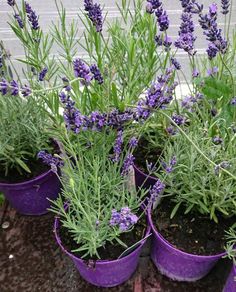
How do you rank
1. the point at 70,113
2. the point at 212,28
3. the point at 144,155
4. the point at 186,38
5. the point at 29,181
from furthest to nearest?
the point at 144,155 → the point at 29,181 → the point at 186,38 → the point at 212,28 → the point at 70,113

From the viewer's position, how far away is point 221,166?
0.99 m

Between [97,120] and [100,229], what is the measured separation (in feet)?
1.12

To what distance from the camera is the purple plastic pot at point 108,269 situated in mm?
1131

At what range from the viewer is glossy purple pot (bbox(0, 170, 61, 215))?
1382mm

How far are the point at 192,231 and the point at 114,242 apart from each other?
0.91ft

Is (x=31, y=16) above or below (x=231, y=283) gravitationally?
above

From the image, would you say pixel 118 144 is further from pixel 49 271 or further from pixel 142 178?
pixel 49 271

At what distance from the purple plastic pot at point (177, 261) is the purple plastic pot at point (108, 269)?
0.07m

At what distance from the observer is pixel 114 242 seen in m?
1.21

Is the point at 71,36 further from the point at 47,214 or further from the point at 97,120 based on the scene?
the point at 47,214

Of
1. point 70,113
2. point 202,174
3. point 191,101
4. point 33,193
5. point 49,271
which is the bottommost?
point 49,271

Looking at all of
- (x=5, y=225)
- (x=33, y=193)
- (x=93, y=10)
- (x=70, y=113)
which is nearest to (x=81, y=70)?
(x=70, y=113)

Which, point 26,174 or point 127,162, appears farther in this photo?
point 26,174

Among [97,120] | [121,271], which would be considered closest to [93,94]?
[97,120]
